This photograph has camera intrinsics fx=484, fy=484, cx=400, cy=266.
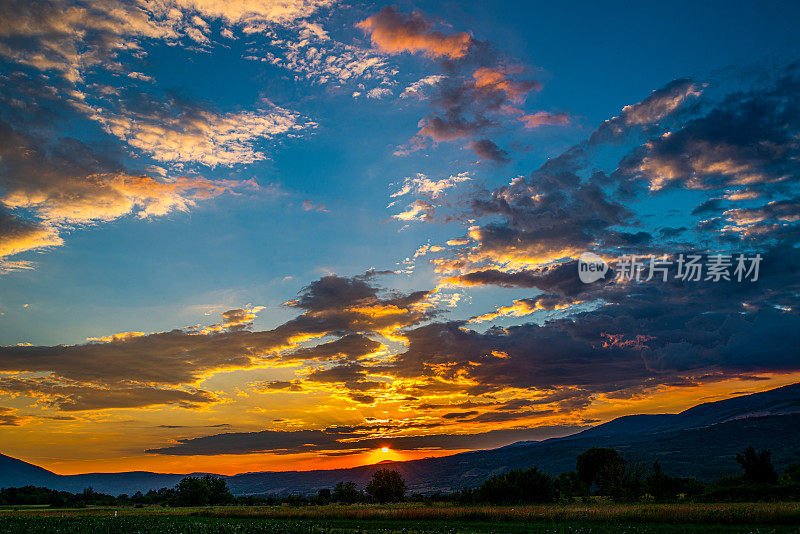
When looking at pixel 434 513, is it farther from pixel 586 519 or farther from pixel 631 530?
pixel 631 530

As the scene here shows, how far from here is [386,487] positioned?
162500 millimetres

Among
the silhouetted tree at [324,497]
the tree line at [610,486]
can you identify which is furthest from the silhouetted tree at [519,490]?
the silhouetted tree at [324,497]

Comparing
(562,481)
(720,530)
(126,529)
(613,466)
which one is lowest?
(562,481)

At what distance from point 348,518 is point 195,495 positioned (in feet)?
453

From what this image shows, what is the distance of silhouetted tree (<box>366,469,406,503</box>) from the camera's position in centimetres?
16138

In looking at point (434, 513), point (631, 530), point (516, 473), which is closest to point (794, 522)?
point (631, 530)

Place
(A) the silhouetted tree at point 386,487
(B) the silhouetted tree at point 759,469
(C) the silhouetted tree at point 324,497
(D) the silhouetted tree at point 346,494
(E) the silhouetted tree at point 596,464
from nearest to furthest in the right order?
1. (B) the silhouetted tree at point 759,469
2. (E) the silhouetted tree at point 596,464
3. (A) the silhouetted tree at point 386,487
4. (C) the silhouetted tree at point 324,497
5. (D) the silhouetted tree at point 346,494

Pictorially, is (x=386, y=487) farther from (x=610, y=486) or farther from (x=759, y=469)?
(x=759, y=469)

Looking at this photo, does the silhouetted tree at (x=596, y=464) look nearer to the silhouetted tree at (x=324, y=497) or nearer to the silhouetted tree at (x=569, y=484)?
the silhouetted tree at (x=569, y=484)

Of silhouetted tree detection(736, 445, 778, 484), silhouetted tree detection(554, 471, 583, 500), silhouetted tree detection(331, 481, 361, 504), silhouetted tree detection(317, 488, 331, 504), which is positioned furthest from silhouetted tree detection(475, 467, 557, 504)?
silhouetted tree detection(331, 481, 361, 504)

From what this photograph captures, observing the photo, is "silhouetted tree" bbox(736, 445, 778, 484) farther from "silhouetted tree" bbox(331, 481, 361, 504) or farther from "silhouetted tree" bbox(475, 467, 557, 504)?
"silhouetted tree" bbox(331, 481, 361, 504)

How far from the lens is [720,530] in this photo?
169 feet

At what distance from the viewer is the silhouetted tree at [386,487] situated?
6353 inches

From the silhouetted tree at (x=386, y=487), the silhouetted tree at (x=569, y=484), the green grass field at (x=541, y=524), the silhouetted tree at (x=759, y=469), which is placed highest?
the green grass field at (x=541, y=524)
